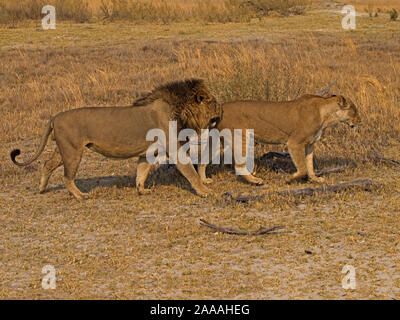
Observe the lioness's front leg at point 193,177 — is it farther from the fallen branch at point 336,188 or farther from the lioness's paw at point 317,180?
the lioness's paw at point 317,180

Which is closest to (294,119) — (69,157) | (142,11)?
(69,157)

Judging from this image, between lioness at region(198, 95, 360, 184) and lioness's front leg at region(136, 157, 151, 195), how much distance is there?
0.95 meters

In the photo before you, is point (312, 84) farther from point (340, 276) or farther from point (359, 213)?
point (340, 276)

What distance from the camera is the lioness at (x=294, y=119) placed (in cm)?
787

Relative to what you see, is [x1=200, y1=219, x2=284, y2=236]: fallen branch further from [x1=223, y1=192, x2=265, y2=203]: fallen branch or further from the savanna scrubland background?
[x1=223, y1=192, x2=265, y2=203]: fallen branch

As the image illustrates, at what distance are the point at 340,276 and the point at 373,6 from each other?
3295cm

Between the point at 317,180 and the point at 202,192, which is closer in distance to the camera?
the point at 202,192

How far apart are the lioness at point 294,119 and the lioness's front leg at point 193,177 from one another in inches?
26.9

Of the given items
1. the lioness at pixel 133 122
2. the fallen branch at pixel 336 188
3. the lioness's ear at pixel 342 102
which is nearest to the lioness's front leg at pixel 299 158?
the fallen branch at pixel 336 188

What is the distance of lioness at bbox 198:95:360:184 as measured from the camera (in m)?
7.87

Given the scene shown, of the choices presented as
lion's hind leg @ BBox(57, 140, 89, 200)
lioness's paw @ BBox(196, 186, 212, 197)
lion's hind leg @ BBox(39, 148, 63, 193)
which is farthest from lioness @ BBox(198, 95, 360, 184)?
lion's hind leg @ BBox(39, 148, 63, 193)

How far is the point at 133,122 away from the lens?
753cm

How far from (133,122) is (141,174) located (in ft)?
2.22

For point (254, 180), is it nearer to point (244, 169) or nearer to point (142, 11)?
point (244, 169)
